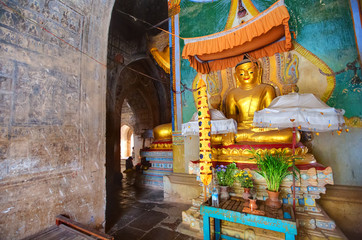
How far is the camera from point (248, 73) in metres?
4.43

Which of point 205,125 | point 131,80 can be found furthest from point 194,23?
point 131,80

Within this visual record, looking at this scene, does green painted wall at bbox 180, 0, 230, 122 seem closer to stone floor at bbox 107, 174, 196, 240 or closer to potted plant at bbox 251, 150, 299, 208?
stone floor at bbox 107, 174, 196, 240

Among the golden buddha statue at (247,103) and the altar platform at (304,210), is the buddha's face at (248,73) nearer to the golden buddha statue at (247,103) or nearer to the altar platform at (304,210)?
the golden buddha statue at (247,103)

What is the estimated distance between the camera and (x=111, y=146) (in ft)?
22.5

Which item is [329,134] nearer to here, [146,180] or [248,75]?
[248,75]

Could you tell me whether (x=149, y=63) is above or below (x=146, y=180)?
above

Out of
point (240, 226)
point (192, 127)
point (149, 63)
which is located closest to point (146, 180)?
point (192, 127)

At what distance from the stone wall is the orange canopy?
2108 mm

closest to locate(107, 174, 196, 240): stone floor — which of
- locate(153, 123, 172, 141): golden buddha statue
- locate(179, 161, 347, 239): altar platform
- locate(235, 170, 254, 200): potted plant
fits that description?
locate(179, 161, 347, 239): altar platform

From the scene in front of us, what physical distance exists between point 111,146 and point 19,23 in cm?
533

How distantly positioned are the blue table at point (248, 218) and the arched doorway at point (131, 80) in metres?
2.94

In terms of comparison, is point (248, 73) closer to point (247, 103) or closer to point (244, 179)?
point (247, 103)

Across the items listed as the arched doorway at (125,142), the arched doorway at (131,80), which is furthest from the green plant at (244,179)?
the arched doorway at (125,142)

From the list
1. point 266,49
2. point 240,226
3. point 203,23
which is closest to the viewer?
point 240,226
